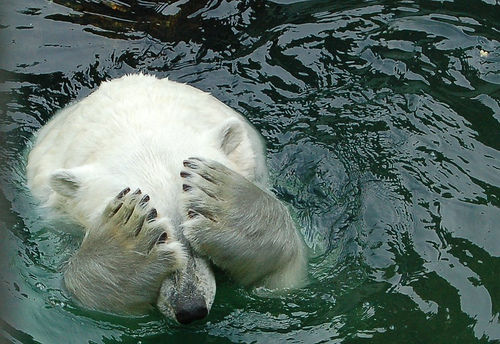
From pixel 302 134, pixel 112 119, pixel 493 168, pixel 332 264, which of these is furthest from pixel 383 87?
pixel 112 119

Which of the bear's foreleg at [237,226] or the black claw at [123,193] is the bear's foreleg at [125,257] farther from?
the bear's foreleg at [237,226]

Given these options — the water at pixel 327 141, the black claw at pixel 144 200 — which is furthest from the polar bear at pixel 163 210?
the water at pixel 327 141

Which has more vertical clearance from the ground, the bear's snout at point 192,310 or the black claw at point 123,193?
the black claw at point 123,193

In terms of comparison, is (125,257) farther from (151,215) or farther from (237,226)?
(237,226)

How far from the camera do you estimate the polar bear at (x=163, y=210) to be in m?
4.09

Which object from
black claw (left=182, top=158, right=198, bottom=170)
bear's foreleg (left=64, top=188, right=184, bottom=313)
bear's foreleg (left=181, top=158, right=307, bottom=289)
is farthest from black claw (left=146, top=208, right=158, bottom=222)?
black claw (left=182, top=158, right=198, bottom=170)

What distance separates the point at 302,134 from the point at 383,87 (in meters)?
0.80

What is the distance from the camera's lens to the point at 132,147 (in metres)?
4.37

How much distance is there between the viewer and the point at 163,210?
4.13 meters

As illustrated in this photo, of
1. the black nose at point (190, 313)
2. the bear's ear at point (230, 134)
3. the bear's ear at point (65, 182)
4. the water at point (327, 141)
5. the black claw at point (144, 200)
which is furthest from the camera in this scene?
the water at point (327, 141)

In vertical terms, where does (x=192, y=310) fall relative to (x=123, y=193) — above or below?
below

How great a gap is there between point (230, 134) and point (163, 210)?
26.5 inches

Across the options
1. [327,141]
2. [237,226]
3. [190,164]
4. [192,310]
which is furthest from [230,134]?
[327,141]

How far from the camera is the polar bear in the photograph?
4086mm
